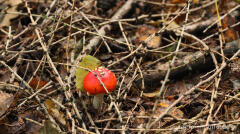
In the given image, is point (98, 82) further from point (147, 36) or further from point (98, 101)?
point (147, 36)

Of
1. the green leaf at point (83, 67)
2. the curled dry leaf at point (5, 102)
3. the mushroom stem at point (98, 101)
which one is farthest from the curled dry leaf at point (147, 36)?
the curled dry leaf at point (5, 102)

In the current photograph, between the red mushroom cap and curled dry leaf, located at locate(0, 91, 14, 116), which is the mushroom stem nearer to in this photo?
the red mushroom cap

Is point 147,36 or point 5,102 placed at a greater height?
point 147,36

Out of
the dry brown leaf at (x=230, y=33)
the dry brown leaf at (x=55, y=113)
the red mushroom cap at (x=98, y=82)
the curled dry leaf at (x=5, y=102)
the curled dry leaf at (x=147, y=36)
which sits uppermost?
the dry brown leaf at (x=230, y=33)

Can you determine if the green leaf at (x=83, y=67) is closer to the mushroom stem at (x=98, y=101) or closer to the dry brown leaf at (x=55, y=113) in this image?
the mushroom stem at (x=98, y=101)

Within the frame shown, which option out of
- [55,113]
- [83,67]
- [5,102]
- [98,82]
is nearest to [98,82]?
[98,82]

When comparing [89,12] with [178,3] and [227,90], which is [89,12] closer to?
[178,3]

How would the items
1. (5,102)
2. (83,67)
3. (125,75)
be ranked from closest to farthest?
(5,102), (83,67), (125,75)

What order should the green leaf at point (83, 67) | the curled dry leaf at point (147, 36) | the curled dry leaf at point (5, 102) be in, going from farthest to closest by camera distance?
the curled dry leaf at point (147, 36) → the green leaf at point (83, 67) → the curled dry leaf at point (5, 102)
